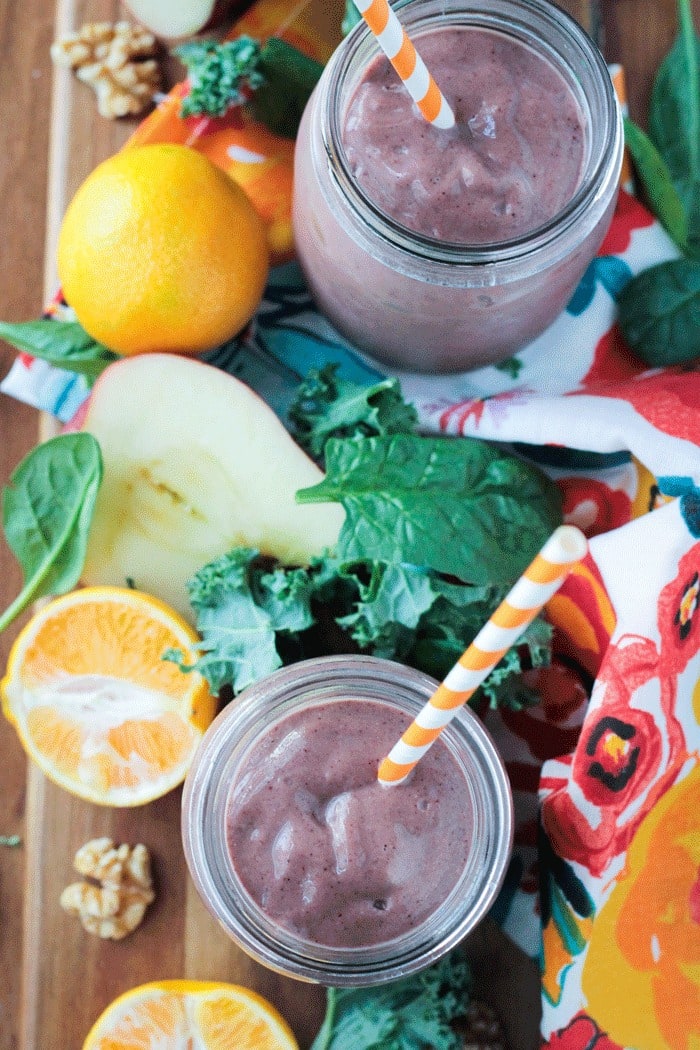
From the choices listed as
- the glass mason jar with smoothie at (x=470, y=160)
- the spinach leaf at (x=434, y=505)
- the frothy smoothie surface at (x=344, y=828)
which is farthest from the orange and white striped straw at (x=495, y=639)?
the glass mason jar with smoothie at (x=470, y=160)

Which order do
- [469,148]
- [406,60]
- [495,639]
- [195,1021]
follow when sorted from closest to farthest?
[495,639] < [406,60] < [469,148] < [195,1021]

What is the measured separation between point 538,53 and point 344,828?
1.93ft

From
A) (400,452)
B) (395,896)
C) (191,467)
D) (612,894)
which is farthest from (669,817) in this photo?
(191,467)

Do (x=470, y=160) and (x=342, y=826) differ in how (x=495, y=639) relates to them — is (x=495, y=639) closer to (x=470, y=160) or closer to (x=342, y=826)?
(x=342, y=826)

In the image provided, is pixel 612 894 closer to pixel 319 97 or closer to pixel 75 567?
pixel 75 567

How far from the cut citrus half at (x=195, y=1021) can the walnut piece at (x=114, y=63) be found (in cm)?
78

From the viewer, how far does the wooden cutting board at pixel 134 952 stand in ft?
3.22

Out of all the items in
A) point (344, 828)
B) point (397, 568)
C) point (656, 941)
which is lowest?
point (656, 941)

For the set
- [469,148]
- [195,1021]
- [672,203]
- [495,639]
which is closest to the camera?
[495,639]

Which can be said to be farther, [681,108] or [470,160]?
[681,108]

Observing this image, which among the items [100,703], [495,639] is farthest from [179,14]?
[495,639]

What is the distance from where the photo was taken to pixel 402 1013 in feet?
3.03

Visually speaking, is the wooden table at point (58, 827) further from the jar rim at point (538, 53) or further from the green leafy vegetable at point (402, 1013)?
the jar rim at point (538, 53)

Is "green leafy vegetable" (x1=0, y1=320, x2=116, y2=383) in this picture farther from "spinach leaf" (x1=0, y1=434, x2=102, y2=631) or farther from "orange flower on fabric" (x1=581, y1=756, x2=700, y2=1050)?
"orange flower on fabric" (x1=581, y1=756, x2=700, y2=1050)
